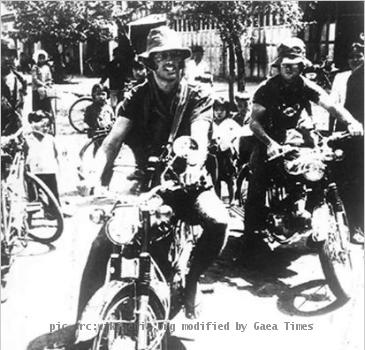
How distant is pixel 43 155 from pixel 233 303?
1.91 metres

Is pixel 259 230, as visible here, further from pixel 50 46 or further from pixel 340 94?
pixel 50 46

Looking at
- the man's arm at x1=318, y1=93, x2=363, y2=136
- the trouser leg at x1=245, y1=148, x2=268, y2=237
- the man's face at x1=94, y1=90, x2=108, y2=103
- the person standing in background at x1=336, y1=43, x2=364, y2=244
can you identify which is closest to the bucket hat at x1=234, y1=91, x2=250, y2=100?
the trouser leg at x1=245, y1=148, x2=268, y2=237

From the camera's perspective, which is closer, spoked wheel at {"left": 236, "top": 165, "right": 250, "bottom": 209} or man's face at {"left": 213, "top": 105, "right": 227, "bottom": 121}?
spoked wheel at {"left": 236, "top": 165, "right": 250, "bottom": 209}

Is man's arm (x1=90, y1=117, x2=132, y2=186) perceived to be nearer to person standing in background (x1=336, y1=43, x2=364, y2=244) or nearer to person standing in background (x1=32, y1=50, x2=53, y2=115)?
person standing in background (x1=32, y1=50, x2=53, y2=115)

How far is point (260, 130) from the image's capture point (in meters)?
3.57

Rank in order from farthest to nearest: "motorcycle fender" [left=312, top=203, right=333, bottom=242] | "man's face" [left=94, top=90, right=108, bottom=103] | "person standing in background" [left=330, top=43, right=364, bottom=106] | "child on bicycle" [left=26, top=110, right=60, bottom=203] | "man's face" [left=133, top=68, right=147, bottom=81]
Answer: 1. "man's face" [left=94, top=90, right=108, bottom=103]
2. "man's face" [left=133, top=68, right=147, bottom=81]
3. "child on bicycle" [left=26, top=110, right=60, bottom=203]
4. "person standing in background" [left=330, top=43, right=364, bottom=106]
5. "motorcycle fender" [left=312, top=203, right=333, bottom=242]

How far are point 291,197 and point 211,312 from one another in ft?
3.07

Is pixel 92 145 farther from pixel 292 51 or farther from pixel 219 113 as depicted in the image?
pixel 292 51

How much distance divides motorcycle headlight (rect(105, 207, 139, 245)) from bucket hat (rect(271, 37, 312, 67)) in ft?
5.18

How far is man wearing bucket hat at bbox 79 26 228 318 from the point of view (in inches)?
112

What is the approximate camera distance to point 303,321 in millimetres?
3170

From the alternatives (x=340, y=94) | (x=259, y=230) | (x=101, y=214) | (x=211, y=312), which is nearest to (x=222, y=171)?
(x=259, y=230)

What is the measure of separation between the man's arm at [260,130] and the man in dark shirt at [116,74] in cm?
141

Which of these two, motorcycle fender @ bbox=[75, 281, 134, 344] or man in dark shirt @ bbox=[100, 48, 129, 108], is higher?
man in dark shirt @ bbox=[100, 48, 129, 108]
